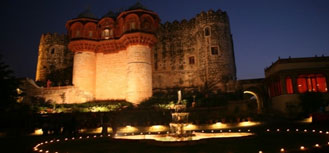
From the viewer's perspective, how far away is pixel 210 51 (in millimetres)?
27109

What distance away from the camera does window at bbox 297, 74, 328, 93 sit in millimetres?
21141

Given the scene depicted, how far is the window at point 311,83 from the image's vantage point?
21141 millimetres

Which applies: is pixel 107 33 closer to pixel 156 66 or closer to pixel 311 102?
pixel 156 66

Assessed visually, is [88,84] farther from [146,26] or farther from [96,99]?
[146,26]

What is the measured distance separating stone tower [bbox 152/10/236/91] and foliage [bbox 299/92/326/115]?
8.47 m

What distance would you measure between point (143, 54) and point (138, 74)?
216cm

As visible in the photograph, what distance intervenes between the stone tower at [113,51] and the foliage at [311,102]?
13151 millimetres

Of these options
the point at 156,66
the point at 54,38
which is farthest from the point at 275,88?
the point at 54,38

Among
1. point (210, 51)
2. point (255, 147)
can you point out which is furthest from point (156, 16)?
point (255, 147)

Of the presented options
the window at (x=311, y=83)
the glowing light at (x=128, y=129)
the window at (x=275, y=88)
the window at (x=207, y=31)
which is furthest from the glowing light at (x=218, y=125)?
the window at (x=207, y=31)

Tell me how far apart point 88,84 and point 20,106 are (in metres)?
7.06

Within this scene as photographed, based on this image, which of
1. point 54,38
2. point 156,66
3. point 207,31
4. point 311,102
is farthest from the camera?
point 54,38

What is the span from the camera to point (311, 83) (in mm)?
21406

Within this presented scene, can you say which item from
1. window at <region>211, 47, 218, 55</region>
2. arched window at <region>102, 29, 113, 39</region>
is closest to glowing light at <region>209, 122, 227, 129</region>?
window at <region>211, 47, 218, 55</region>
